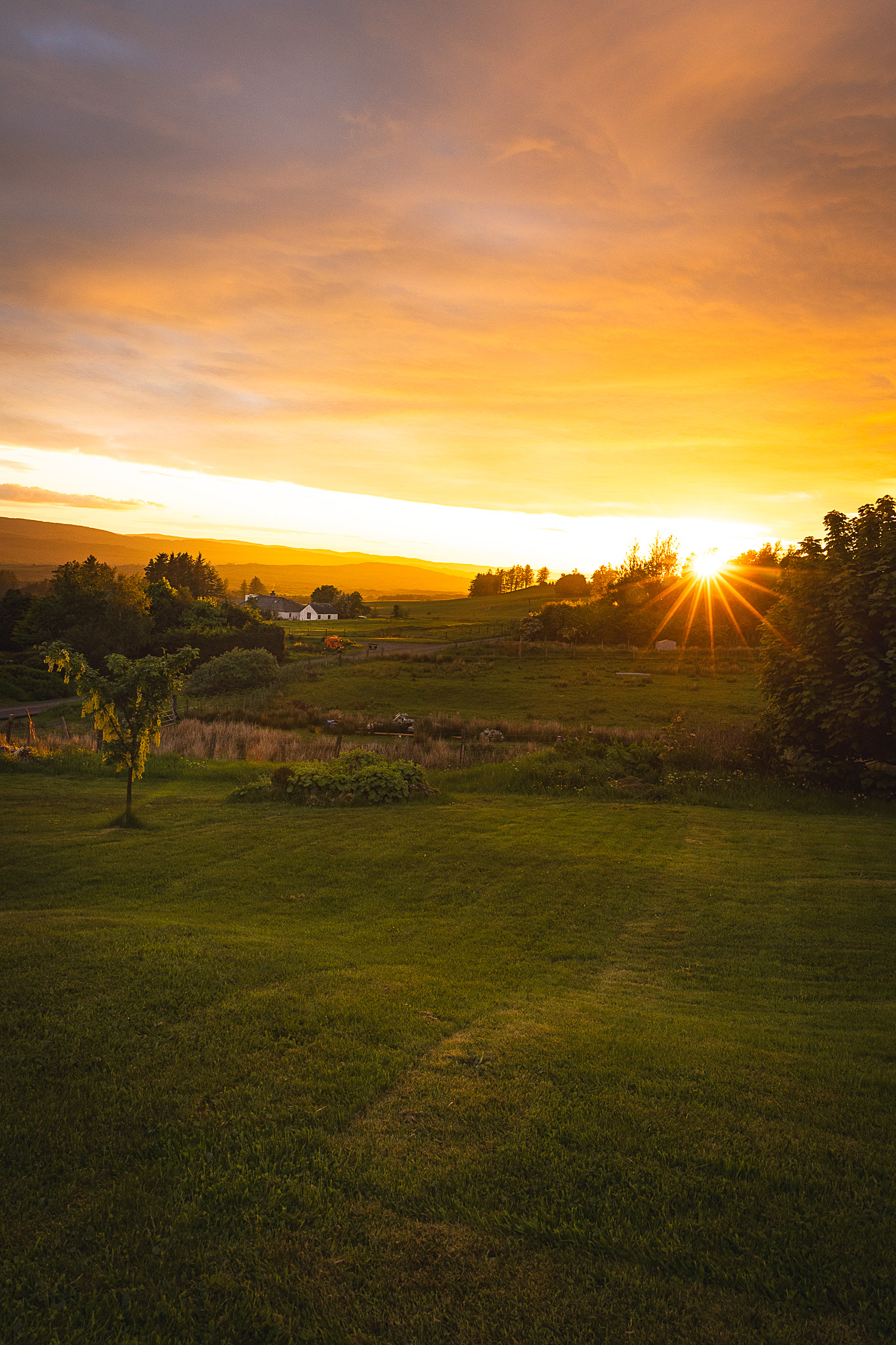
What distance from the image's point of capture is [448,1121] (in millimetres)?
5391

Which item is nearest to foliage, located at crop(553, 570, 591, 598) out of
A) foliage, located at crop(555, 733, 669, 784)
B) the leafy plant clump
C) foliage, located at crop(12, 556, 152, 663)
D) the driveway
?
foliage, located at crop(12, 556, 152, 663)

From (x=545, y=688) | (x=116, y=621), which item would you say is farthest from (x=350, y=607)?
(x=545, y=688)

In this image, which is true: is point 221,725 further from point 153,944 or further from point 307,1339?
point 307,1339

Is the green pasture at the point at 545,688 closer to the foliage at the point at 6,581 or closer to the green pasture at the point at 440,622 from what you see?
the green pasture at the point at 440,622

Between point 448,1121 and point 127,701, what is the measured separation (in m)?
15.1

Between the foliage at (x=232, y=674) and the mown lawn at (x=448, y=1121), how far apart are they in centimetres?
4395

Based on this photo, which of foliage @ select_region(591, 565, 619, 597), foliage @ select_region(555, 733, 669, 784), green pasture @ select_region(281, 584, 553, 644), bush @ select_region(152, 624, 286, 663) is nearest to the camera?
foliage @ select_region(555, 733, 669, 784)

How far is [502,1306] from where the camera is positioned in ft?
12.5

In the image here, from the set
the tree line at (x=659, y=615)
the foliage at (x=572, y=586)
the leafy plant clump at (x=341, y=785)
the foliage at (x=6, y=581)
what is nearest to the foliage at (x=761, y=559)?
the tree line at (x=659, y=615)

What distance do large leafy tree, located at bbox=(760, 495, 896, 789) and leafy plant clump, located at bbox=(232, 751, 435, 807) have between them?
425 inches

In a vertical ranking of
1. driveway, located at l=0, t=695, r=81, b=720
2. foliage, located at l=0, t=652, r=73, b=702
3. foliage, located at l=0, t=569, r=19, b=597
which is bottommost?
driveway, located at l=0, t=695, r=81, b=720

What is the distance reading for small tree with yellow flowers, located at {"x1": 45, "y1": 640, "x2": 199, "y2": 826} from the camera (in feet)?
57.3

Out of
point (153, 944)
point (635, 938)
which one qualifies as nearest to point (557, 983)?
point (635, 938)

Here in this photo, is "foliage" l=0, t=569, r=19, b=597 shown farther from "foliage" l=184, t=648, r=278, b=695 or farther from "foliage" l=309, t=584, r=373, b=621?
"foliage" l=184, t=648, r=278, b=695
